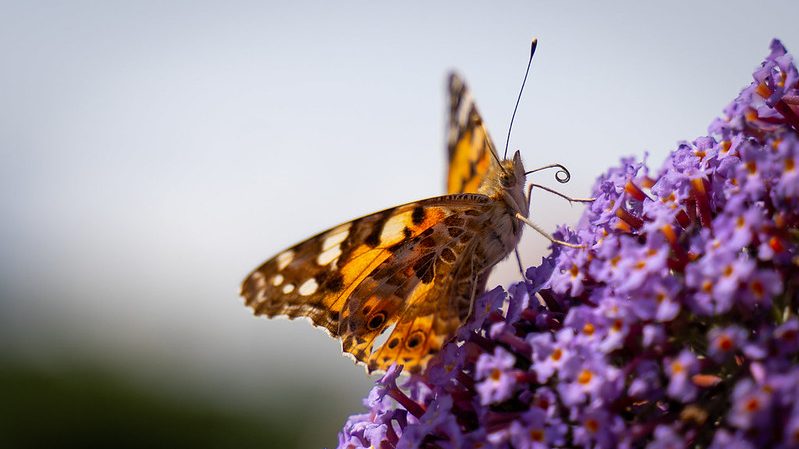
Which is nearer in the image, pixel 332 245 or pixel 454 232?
pixel 332 245

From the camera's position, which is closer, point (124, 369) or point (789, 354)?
point (789, 354)

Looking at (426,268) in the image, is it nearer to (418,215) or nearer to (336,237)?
(418,215)

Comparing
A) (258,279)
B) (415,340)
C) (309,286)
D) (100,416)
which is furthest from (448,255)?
(100,416)

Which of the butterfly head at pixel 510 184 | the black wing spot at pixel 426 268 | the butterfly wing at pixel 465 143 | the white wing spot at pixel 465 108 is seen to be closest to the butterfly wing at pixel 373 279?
the black wing spot at pixel 426 268

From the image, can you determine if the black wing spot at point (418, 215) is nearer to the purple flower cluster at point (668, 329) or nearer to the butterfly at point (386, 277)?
the butterfly at point (386, 277)

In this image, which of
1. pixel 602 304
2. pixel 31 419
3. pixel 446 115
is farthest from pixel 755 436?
pixel 31 419

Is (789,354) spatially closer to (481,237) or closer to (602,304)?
(602,304)

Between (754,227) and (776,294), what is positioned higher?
(754,227)

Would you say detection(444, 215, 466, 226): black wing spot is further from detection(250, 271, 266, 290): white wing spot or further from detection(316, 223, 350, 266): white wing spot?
detection(250, 271, 266, 290): white wing spot

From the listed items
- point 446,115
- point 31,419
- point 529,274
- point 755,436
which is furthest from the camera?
point 31,419
